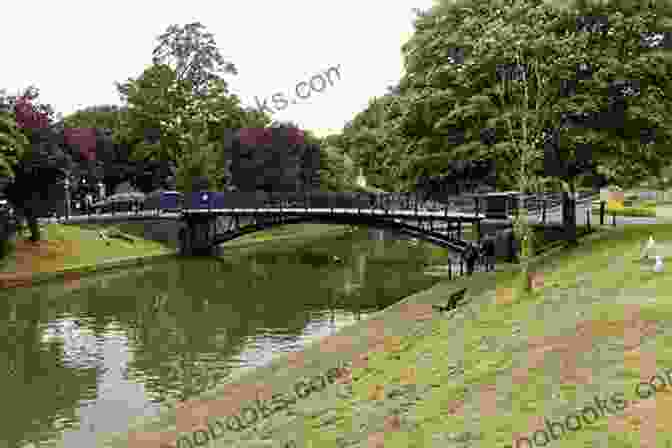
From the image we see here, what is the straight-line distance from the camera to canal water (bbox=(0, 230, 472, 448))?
58.5ft

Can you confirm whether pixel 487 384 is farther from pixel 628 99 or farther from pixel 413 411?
pixel 628 99

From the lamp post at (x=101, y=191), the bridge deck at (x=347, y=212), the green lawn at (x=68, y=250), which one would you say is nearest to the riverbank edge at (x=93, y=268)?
the green lawn at (x=68, y=250)

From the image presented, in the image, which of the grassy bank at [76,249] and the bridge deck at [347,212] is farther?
the grassy bank at [76,249]

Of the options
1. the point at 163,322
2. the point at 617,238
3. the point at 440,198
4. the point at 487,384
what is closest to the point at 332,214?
the point at 440,198

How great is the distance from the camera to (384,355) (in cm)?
1705

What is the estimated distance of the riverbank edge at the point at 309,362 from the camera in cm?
1493

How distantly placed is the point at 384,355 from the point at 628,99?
17494mm

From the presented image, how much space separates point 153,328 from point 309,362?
11998mm

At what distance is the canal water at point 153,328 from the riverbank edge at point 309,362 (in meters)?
0.99

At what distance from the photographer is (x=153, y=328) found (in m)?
28.4

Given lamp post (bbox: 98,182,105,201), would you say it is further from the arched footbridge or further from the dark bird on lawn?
the dark bird on lawn

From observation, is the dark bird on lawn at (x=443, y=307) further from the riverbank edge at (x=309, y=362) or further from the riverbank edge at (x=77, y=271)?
the riverbank edge at (x=77, y=271)

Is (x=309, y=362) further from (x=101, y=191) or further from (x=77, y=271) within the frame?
(x=101, y=191)

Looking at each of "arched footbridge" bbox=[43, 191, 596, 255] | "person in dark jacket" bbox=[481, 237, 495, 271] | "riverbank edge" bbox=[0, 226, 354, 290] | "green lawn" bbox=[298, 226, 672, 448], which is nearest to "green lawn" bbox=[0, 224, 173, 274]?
"riverbank edge" bbox=[0, 226, 354, 290]
